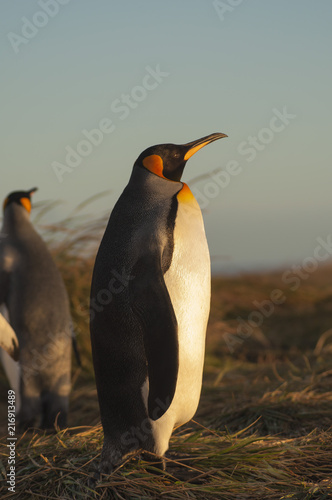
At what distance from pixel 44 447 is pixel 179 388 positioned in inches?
38.5

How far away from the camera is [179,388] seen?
2.42m

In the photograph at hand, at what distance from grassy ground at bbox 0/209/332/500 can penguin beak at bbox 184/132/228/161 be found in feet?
4.60

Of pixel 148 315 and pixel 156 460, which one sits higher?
pixel 148 315

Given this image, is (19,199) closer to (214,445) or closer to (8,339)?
(8,339)

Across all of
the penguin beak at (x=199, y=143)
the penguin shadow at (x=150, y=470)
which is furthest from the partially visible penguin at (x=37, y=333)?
the penguin beak at (x=199, y=143)

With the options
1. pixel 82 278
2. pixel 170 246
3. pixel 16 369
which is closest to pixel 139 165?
pixel 170 246

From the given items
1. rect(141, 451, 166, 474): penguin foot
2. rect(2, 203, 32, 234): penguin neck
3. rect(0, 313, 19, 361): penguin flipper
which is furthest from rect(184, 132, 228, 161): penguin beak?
rect(2, 203, 32, 234): penguin neck

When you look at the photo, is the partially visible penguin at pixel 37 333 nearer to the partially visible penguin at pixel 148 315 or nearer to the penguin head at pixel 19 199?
the penguin head at pixel 19 199

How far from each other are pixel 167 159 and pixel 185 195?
19 centimetres

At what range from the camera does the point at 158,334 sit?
89.4 inches

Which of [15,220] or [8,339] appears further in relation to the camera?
[15,220]

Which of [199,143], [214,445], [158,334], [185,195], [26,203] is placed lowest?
[214,445]

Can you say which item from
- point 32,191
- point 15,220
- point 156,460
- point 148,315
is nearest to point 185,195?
point 148,315

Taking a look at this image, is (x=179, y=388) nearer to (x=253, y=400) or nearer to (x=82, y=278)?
(x=253, y=400)
